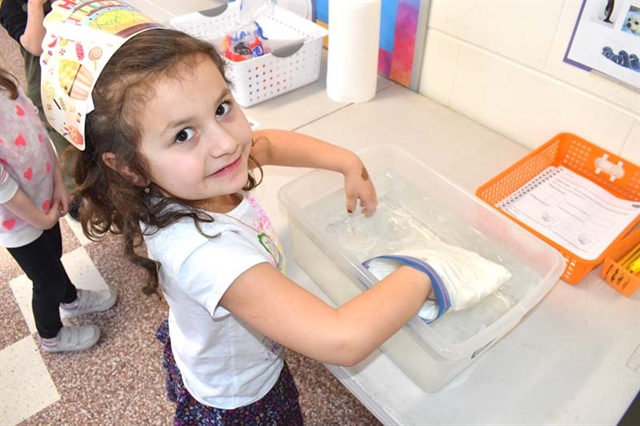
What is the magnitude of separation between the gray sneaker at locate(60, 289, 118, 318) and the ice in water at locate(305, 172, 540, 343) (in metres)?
0.80

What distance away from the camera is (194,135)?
0.52m

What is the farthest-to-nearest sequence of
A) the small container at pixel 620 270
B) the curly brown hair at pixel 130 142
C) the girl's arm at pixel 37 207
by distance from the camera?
1. the girl's arm at pixel 37 207
2. the small container at pixel 620 270
3. the curly brown hair at pixel 130 142

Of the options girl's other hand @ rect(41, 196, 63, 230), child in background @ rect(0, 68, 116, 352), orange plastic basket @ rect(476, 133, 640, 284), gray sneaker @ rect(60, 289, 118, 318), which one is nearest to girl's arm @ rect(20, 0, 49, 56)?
child in background @ rect(0, 68, 116, 352)

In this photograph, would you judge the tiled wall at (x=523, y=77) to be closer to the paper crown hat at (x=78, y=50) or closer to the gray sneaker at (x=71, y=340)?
the paper crown hat at (x=78, y=50)

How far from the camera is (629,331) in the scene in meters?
0.70

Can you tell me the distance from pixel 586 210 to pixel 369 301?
0.55 meters

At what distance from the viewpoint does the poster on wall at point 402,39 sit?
3.70 feet

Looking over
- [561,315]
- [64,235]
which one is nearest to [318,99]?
[561,315]

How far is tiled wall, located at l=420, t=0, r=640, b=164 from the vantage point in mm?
888

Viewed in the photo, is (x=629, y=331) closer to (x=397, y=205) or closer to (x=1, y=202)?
(x=397, y=205)

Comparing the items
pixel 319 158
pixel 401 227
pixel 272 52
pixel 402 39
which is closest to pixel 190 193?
pixel 319 158

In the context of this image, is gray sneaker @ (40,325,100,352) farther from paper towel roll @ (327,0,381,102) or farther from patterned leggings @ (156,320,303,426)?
paper towel roll @ (327,0,381,102)

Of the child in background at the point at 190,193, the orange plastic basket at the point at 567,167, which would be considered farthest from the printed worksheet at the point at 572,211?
the child in background at the point at 190,193

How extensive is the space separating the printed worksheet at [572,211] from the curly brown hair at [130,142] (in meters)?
0.59
